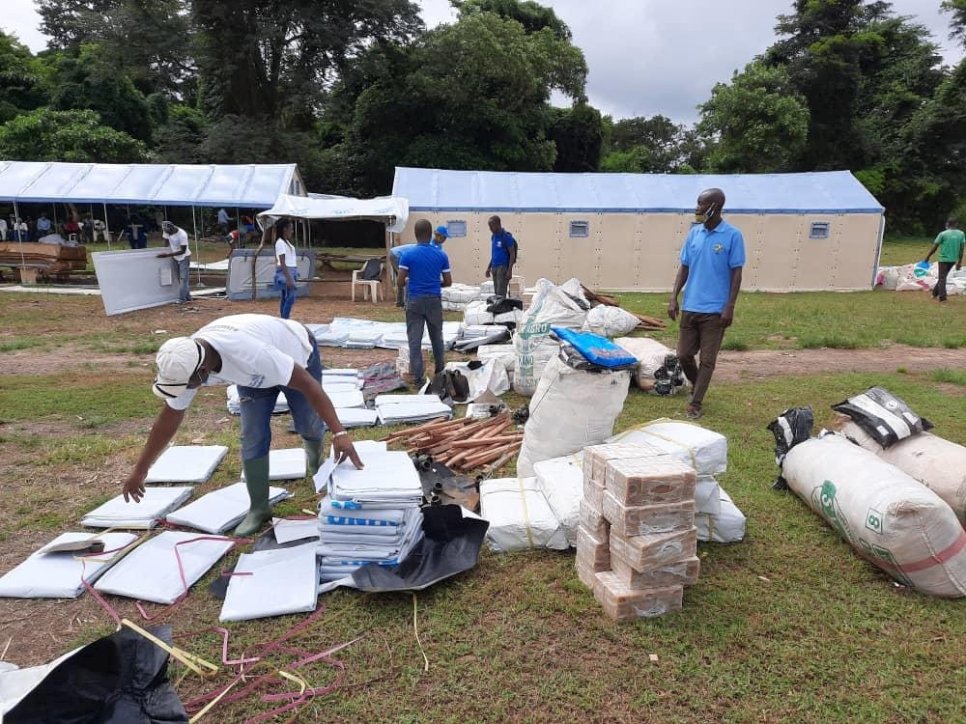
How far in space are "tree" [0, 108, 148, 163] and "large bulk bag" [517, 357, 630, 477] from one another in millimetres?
27374

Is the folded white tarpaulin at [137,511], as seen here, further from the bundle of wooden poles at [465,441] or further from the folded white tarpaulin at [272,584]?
the bundle of wooden poles at [465,441]

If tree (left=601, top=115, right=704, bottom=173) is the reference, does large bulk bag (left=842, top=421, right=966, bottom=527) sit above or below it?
below

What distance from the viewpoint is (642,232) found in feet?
53.5

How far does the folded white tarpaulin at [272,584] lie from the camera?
121 inches

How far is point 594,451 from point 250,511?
2187mm

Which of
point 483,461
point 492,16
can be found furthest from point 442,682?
point 492,16

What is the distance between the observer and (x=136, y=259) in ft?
41.3

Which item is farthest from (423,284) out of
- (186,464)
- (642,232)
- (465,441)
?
(642,232)

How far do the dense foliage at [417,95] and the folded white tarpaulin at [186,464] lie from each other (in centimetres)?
2294

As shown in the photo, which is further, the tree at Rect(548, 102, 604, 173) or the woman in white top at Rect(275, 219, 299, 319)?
the tree at Rect(548, 102, 604, 173)

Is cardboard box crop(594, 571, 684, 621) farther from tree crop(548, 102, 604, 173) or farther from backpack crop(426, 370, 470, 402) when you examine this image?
tree crop(548, 102, 604, 173)

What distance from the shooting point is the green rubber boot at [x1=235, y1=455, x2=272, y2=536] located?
3.79 metres

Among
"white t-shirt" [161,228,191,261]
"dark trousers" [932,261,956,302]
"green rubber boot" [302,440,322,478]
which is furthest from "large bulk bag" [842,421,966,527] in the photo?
"white t-shirt" [161,228,191,261]

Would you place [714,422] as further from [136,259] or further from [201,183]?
[201,183]
